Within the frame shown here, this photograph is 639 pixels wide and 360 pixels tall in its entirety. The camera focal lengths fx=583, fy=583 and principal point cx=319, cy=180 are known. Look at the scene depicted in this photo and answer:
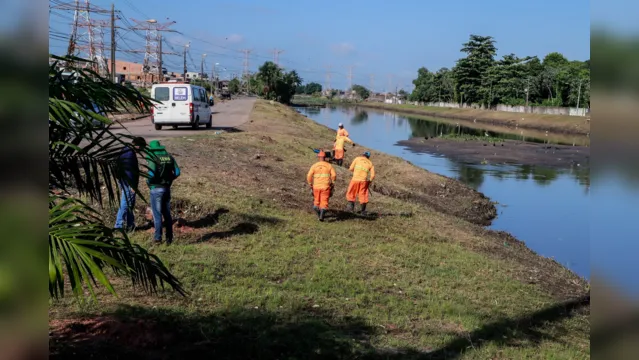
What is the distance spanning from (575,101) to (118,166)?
237 feet

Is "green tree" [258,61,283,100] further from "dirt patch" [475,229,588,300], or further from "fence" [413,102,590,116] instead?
"dirt patch" [475,229,588,300]

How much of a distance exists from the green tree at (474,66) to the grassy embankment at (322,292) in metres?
78.6

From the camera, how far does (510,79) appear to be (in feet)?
275

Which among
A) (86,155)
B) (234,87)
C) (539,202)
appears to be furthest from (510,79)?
(86,155)

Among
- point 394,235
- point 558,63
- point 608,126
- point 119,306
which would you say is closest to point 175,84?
point 394,235

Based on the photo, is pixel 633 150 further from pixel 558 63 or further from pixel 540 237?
pixel 558 63

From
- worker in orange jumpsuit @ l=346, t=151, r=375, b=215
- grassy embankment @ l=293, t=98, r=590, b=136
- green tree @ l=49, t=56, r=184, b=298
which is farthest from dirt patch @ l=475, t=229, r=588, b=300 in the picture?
grassy embankment @ l=293, t=98, r=590, b=136

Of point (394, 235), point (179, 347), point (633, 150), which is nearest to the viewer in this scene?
point (633, 150)

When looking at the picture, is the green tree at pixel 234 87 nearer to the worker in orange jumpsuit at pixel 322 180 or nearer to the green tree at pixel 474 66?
the green tree at pixel 474 66

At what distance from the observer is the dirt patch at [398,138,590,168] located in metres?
35.4

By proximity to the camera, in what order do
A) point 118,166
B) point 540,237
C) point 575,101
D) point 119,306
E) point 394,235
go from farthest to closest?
point 575,101 → point 540,237 → point 394,235 → point 119,306 → point 118,166

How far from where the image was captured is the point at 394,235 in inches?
456

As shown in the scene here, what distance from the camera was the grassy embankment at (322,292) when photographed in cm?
556

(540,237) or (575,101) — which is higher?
(575,101)
